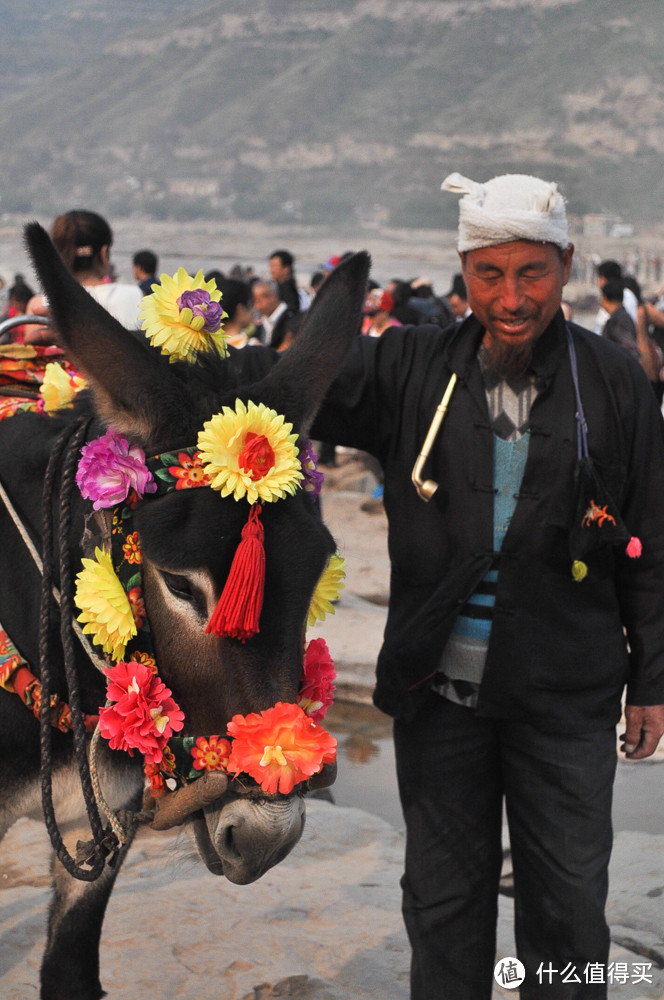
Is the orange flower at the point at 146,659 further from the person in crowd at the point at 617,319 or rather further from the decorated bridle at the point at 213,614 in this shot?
the person in crowd at the point at 617,319

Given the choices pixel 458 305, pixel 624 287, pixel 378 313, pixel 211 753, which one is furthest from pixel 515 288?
pixel 458 305

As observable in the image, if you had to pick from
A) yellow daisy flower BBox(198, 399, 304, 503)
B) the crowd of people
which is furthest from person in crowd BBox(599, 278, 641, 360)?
yellow daisy flower BBox(198, 399, 304, 503)

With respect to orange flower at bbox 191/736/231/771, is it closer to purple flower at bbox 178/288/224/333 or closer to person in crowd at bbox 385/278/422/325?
purple flower at bbox 178/288/224/333

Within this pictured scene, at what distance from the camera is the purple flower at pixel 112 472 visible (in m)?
2.45

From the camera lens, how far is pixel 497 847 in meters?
3.12

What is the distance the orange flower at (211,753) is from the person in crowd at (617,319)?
751cm

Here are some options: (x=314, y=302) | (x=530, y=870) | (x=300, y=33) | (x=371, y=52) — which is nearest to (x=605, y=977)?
(x=530, y=870)

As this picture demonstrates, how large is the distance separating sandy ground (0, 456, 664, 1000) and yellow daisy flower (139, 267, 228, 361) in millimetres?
1513

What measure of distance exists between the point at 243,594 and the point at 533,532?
0.94 m

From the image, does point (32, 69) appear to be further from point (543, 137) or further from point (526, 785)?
point (526, 785)

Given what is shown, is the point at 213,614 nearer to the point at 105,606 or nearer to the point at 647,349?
the point at 105,606

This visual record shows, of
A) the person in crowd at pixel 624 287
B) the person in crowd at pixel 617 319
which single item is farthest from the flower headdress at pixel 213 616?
the person in crowd at pixel 624 287

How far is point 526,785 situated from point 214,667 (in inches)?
40.3

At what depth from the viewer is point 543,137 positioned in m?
99.2
